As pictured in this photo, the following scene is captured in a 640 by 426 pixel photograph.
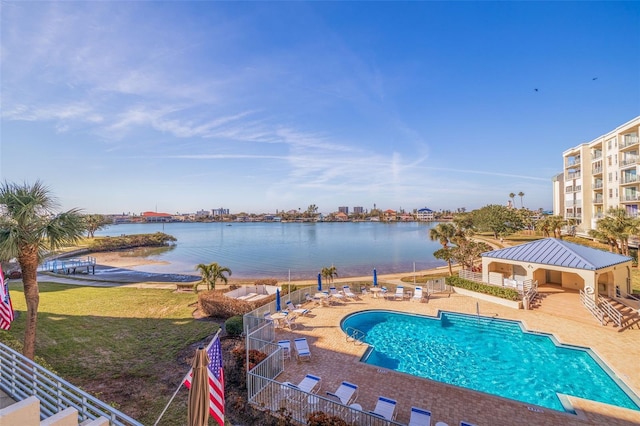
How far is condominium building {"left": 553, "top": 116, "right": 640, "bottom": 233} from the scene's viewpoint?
34.7 metres

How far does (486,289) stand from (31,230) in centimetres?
2255

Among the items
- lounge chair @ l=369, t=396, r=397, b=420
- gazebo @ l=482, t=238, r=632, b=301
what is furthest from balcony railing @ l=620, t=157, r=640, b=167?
lounge chair @ l=369, t=396, r=397, b=420

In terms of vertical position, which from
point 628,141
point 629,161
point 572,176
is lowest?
point 629,161

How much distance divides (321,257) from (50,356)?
4269cm

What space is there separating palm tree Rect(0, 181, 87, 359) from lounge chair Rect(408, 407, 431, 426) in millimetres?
11059

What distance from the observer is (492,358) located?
12.3 m

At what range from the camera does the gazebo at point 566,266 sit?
1597 cm

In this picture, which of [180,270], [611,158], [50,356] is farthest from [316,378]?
[611,158]

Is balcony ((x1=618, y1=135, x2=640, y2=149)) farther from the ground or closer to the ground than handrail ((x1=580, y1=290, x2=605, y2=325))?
farther from the ground

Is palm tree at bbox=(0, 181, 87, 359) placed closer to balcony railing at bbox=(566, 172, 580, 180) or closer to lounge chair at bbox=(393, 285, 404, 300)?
lounge chair at bbox=(393, 285, 404, 300)

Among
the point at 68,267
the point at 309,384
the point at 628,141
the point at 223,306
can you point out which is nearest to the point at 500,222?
the point at 628,141

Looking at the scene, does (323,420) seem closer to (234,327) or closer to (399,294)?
(234,327)

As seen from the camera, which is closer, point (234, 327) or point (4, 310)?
point (4, 310)

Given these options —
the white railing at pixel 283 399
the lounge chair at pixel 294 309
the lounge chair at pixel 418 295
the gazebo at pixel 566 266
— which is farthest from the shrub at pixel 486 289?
the white railing at pixel 283 399
